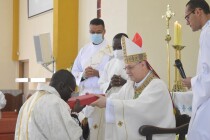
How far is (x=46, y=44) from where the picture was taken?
8906 mm

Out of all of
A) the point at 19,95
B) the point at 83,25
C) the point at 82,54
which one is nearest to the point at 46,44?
the point at 83,25

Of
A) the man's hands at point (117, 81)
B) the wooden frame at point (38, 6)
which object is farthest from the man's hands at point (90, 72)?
the wooden frame at point (38, 6)

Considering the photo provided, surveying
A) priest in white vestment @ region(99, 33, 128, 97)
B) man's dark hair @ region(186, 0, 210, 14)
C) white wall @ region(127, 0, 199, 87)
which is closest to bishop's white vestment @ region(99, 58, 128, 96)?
priest in white vestment @ region(99, 33, 128, 97)

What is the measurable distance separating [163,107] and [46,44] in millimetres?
6022

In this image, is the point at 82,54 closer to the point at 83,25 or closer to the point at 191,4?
the point at 191,4

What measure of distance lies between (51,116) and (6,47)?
1003cm

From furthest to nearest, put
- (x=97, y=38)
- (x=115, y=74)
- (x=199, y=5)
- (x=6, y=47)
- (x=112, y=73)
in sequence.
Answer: (x=6, y=47), (x=97, y=38), (x=112, y=73), (x=115, y=74), (x=199, y=5)

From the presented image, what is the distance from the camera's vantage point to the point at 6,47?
12.4 metres

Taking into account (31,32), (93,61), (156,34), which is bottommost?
(93,61)

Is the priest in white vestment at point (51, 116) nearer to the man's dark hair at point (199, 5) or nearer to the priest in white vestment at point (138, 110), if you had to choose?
the priest in white vestment at point (138, 110)

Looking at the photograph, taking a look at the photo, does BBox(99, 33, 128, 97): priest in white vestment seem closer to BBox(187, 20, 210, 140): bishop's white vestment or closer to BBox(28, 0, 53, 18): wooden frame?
BBox(187, 20, 210, 140): bishop's white vestment

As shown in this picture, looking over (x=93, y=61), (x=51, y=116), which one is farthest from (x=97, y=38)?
(x=51, y=116)

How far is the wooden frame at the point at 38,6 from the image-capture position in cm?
1030

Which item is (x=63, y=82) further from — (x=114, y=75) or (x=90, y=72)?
(x=90, y=72)
